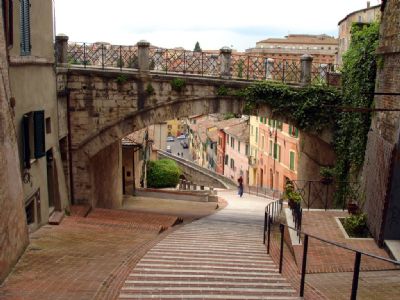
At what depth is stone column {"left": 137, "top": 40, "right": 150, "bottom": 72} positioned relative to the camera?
15.9 m

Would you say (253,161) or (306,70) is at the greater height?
(306,70)

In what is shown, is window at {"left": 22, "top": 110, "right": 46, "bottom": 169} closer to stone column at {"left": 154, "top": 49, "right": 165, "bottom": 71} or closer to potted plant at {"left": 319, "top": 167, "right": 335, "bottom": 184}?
stone column at {"left": 154, "top": 49, "right": 165, "bottom": 71}

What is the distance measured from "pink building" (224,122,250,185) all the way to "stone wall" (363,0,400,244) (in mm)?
34666

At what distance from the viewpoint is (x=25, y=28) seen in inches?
460

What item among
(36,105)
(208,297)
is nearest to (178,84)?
(36,105)

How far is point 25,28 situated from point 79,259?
242 inches

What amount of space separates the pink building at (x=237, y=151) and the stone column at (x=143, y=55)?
31226 millimetres

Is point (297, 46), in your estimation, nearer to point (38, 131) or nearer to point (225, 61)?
point (225, 61)

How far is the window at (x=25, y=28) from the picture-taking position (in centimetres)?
1147

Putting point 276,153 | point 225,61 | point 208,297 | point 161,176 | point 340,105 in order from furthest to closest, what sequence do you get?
1. point 276,153
2. point 161,176
3. point 225,61
4. point 340,105
5. point 208,297

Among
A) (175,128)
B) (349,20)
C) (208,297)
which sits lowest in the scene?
(175,128)

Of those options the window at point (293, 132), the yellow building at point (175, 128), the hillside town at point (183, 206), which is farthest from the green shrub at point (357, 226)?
the yellow building at point (175, 128)

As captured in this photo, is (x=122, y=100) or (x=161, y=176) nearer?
(x=122, y=100)

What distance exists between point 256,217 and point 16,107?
11256 mm
